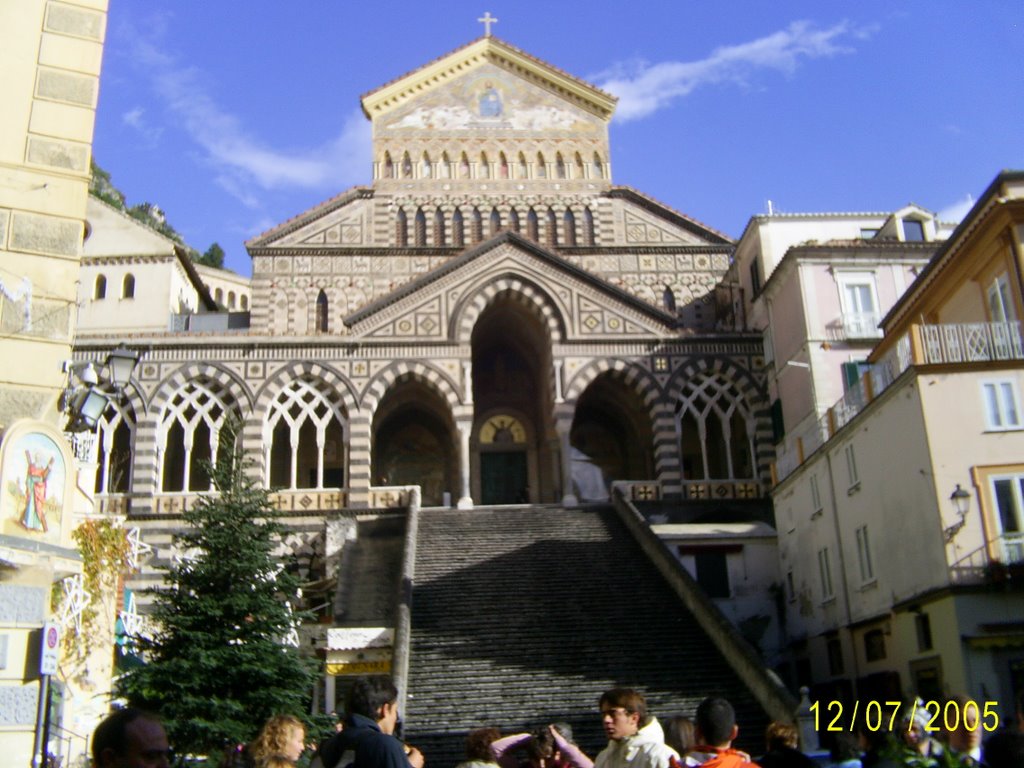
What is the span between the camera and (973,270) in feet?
75.0

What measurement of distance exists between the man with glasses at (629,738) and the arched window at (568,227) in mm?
31971

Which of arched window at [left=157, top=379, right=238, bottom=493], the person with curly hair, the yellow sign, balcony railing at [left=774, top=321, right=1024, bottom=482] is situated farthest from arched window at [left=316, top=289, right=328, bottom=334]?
the person with curly hair

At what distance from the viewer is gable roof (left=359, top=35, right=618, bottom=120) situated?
39.2 meters

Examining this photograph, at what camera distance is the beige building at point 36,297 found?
29.3 feet

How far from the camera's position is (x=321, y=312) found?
119 ft

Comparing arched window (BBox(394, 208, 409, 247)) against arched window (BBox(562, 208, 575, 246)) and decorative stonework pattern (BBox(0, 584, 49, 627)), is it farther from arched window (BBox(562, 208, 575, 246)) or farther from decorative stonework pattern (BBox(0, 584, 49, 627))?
decorative stonework pattern (BBox(0, 584, 49, 627))

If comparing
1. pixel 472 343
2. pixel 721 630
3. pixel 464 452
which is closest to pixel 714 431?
pixel 472 343

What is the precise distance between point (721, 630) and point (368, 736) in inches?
603

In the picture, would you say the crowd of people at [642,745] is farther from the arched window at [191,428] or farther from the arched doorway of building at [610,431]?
the arched doorway of building at [610,431]

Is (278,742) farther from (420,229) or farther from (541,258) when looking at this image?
(420,229)

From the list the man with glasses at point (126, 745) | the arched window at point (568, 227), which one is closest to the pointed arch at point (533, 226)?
the arched window at point (568, 227)

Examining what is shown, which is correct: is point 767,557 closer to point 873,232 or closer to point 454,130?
point 873,232

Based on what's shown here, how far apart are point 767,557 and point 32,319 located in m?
20.9

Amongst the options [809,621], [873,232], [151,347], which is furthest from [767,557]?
[151,347]
